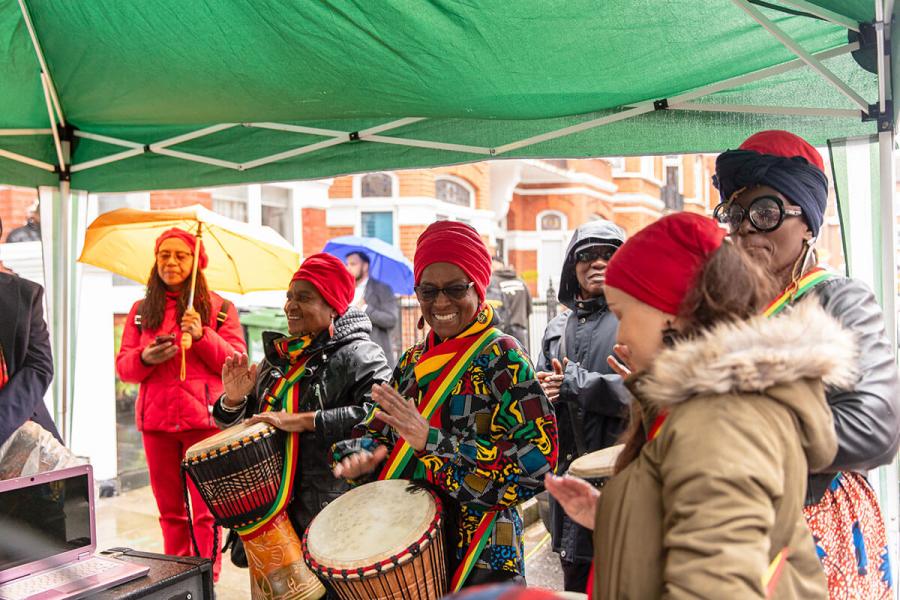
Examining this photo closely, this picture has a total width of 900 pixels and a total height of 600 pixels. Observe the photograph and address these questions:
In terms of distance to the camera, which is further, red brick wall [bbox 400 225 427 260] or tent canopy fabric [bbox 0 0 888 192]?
red brick wall [bbox 400 225 427 260]

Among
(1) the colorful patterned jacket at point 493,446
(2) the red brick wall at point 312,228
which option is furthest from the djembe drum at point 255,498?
(2) the red brick wall at point 312,228

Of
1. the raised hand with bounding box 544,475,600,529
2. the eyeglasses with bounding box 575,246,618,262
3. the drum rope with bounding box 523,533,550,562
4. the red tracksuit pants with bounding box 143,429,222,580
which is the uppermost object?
the eyeglasses with bounding box 575,246,618,262

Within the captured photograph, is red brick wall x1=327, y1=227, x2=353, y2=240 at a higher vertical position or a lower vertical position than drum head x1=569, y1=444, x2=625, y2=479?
higher

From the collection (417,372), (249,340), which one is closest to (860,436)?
(417,372)

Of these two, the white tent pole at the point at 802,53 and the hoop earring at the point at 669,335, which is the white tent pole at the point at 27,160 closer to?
the white tent pole at the point at 802,53

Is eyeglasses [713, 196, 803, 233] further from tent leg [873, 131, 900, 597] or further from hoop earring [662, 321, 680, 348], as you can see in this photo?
tent leg [873, 131, 900, 597]

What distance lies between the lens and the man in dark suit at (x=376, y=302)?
7301 millimetres

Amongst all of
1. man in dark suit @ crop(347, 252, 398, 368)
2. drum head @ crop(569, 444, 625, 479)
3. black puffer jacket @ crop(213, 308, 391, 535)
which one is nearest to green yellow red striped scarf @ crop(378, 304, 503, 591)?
drum head @ crop(569, 444, 625, 479)

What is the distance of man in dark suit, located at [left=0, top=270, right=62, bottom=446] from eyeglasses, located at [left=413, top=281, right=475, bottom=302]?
195cm

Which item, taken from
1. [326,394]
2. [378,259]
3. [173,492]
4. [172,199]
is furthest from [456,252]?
[172,199]

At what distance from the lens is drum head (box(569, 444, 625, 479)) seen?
7.87 feet

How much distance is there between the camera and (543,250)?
26.2m

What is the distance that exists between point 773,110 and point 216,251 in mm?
3736

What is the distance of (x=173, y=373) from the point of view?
4621mm
